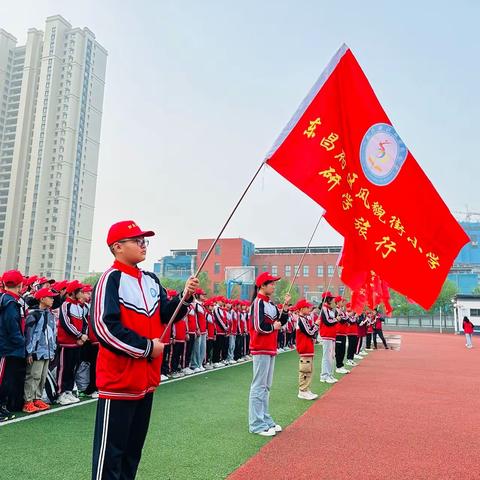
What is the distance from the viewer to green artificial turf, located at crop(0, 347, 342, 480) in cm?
427

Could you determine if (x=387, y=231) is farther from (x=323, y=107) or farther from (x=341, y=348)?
(x=341, y=348)

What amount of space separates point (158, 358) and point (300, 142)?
3.16 m

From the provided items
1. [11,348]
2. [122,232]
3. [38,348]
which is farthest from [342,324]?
[122,232]

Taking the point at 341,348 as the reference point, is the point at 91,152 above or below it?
above

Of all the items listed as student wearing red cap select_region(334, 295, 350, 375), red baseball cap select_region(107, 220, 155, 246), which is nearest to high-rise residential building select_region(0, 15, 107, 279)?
student wearing red cap select_region(334, 295, 350, 375)

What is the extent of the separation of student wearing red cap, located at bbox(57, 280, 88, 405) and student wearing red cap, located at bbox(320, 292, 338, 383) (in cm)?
533

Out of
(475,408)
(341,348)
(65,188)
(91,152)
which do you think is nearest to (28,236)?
(65,188)

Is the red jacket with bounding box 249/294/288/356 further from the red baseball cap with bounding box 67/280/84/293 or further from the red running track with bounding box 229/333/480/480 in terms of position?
the red baseball cap with bounding box 67/280/84/293

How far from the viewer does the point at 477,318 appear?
145 ft

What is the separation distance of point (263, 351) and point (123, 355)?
339cm

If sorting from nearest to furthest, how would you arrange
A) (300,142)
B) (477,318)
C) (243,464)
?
(243,464) < (300,142) < (477,318)

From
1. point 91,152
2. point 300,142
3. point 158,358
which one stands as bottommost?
point 158,358

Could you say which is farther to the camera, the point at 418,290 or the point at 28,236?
the point at 28,236

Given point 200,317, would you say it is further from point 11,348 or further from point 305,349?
point 11,348
